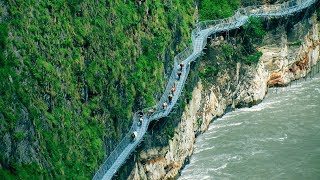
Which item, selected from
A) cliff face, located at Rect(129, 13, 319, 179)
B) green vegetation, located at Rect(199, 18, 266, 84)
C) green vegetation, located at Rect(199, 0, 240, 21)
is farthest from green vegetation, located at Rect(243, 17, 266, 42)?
green vegetation, located at Rect(199, 0, 240, 21)

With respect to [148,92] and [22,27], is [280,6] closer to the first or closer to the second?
[148,92]

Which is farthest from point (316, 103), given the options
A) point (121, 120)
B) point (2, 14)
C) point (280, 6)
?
point (2, 14)

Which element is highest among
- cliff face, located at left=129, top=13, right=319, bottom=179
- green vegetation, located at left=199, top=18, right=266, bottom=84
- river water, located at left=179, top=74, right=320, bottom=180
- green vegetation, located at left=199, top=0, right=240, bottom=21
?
green vegetation, located at left=199, top=0, right=240, bottom=21

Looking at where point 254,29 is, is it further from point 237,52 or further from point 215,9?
point 215,9

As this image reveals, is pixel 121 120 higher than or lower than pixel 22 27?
lower

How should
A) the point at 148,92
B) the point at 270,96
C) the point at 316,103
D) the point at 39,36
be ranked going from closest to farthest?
the point at 39,36
the point at 148,92
the point at 316,103
the point at 270,96

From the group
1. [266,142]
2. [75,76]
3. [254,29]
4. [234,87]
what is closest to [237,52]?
[254,29]

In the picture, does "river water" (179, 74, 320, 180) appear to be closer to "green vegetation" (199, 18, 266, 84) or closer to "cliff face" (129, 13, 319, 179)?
"cliff face" (129, 13, 319, 179)
